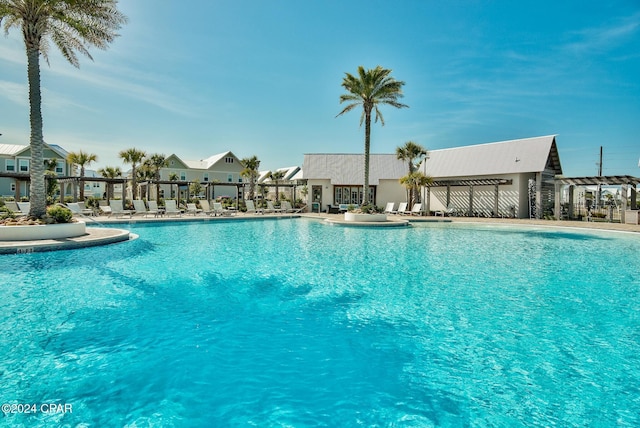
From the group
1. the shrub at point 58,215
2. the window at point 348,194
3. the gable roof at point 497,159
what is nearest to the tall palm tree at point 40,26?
the shrub at point 58,215

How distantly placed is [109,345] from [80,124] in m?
23.9

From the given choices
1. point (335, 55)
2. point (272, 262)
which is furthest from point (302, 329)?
point (335, 55)

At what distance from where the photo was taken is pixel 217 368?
401 cm

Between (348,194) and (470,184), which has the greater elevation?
(470,184)

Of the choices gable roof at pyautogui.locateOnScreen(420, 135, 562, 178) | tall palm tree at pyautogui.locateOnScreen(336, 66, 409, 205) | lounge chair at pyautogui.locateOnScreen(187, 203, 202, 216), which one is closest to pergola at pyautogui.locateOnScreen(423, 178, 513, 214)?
gable roof at pyautogui.locateOnScreen(420, 135, 562, 178)

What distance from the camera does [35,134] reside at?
1276 centimetres

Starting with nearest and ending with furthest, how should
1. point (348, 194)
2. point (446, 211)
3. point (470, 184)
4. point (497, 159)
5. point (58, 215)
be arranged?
point (58, 215), point (497, 159), point (446, 211), point (470, 184), point (348, 194)

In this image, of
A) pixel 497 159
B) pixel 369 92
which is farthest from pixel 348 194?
pixel 497 159

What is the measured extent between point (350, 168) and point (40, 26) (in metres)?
24.4

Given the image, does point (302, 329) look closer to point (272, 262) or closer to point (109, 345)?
point (109, 345)

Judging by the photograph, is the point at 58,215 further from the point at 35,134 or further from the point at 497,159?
the point at 497,159

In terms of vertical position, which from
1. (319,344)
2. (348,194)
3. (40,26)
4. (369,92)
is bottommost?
(319,344)

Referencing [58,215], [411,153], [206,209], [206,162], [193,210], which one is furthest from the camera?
[206,162]

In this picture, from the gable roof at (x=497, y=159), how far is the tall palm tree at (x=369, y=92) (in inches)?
401
